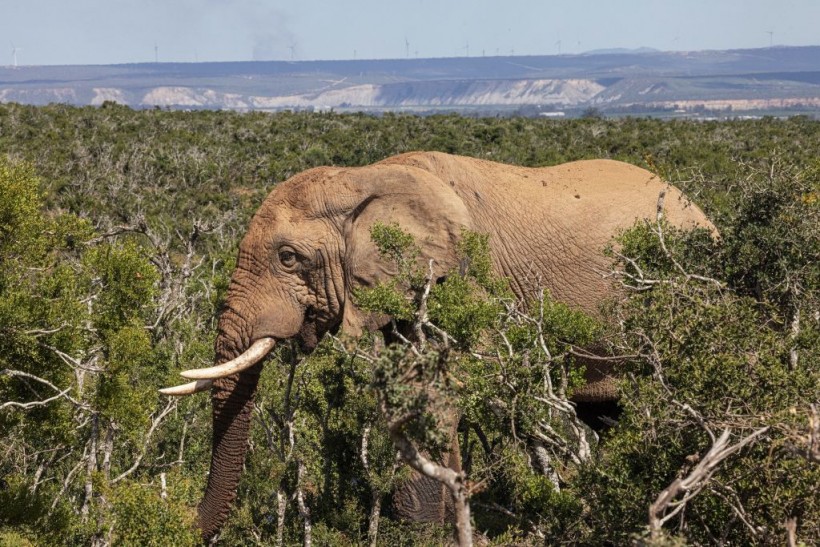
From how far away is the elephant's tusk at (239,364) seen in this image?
797 cm

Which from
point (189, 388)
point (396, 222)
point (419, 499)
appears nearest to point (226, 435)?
point (189, 388)

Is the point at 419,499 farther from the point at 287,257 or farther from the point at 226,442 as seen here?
the point at 287,257

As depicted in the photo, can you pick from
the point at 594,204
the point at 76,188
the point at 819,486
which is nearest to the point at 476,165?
the point at 594,204

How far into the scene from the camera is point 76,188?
2678 centimetres

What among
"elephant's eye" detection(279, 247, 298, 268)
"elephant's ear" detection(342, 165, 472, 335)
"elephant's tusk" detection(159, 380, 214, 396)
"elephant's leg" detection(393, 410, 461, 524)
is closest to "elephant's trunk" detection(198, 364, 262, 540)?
"elephant's tusk" detection(159, 380, 214, 396)

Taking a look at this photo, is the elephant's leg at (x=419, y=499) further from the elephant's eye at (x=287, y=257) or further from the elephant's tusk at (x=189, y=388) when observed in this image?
the elephant's eye at (x=287, y=257)

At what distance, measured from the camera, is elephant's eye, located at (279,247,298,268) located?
8.42 m

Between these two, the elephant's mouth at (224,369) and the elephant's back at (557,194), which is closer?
the elephant's mouth at (224,369)

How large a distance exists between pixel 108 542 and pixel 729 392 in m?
4.17

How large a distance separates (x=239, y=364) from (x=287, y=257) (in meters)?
0.97

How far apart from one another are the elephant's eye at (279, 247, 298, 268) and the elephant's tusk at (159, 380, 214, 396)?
1.12 m

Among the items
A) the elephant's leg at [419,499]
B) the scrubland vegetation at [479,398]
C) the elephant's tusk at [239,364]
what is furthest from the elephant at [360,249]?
the elephant's leg at [419,499]

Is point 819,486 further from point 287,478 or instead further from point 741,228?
point 287,478

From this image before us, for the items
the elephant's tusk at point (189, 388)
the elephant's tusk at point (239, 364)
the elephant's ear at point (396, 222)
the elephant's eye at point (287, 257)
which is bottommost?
the elephant's tusk at point (189, 388)
